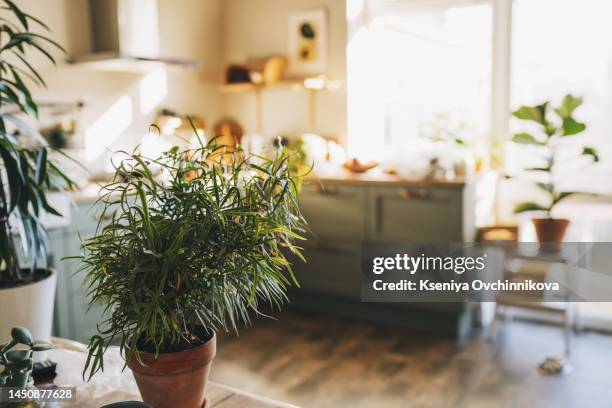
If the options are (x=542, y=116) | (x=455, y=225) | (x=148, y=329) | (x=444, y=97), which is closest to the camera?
(x=148, y=329)

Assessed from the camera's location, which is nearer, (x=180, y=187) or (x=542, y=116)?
(x=180, y=187)

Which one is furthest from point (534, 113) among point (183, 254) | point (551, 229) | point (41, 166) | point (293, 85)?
point (183, 254)

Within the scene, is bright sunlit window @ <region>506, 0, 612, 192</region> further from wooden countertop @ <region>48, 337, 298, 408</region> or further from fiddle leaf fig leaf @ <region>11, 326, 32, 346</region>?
fiddle leaf fig leaf @ <region>11, 326, 32, 346</region>

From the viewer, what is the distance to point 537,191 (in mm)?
3666

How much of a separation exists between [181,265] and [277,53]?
356cm

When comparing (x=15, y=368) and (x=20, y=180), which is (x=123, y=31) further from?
(x=15, y=368)

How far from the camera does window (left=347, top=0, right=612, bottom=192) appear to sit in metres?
3.45

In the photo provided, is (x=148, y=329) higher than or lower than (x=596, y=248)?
higher

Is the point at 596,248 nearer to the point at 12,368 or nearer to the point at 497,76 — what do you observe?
the point at 497,76

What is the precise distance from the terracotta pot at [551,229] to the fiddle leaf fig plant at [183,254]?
239 centimetres

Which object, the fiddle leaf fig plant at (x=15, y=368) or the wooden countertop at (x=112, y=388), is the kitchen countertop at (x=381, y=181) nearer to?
the wooden countertop at (x=112, y=388)

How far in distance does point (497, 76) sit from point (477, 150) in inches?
19.5

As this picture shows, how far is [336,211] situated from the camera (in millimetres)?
3654

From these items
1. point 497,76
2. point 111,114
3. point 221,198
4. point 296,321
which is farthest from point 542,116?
point 111,114
